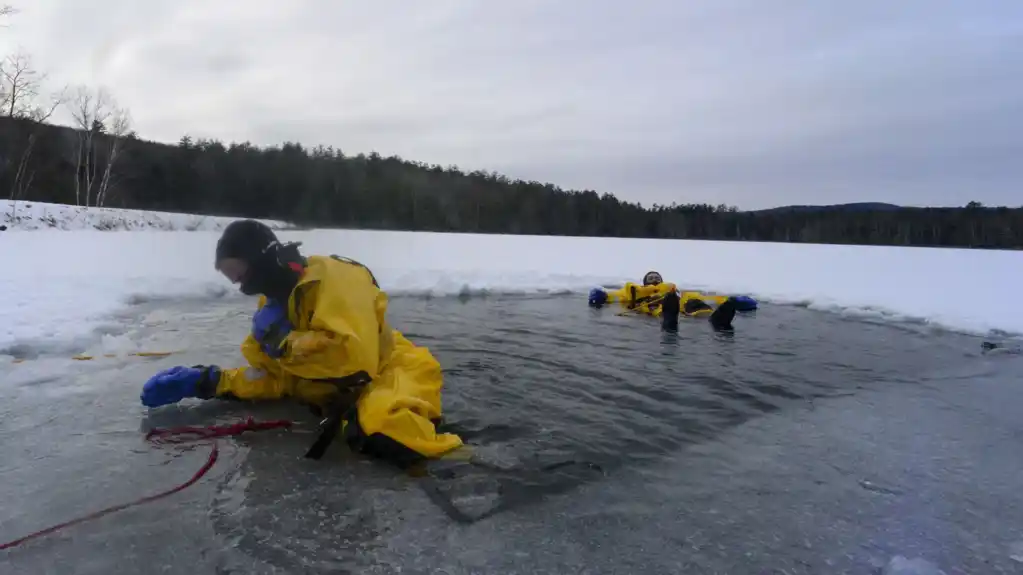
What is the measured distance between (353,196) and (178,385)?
42174 mm

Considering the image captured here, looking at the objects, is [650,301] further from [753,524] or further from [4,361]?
[4,361]

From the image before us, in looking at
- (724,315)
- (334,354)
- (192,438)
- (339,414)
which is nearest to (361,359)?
(334,354)

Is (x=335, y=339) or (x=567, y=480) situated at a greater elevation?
(x=335, y=339)

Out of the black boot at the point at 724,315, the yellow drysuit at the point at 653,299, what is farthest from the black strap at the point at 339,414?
the yellow drysuit at the point at 653,299

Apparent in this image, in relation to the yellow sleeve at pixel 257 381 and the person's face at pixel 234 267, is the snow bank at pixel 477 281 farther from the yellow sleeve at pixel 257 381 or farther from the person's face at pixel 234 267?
the person's face at pixel 234 267

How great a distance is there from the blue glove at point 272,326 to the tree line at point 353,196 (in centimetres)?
2587

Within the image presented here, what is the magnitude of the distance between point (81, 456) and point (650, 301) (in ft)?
20.4

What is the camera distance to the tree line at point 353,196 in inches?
1158

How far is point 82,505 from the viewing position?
78.9 inches

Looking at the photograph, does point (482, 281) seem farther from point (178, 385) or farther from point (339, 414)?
point (339, 414)

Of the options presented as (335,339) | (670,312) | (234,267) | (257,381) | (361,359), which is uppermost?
(234,267)

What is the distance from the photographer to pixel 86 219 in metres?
20.1

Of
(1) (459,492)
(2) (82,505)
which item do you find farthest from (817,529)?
(2) (82,505)

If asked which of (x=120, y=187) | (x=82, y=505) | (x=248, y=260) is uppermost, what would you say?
(x=120, y=187)
